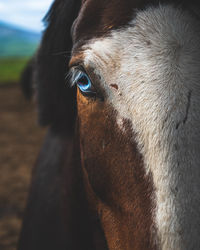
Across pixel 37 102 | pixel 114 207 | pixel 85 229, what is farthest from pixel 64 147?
pixel 114 207

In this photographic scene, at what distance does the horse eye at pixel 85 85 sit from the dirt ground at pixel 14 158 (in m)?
2.36

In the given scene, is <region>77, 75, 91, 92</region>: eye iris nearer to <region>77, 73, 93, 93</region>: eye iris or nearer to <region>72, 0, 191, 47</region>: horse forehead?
<region>77, 73, 93, 93</region>: eye iris

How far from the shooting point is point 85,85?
3.57 ft

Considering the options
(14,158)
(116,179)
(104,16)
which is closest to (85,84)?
(104,16)

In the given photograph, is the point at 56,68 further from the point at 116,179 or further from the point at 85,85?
the point at 116,179

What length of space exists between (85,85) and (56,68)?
0.63 meters

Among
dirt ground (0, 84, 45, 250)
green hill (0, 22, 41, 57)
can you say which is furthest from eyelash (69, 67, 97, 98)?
green hill (0, 22, 41, 57)

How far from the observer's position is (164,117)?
83 cm

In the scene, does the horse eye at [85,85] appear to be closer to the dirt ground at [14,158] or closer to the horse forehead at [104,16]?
the horse forehead at [104,16]

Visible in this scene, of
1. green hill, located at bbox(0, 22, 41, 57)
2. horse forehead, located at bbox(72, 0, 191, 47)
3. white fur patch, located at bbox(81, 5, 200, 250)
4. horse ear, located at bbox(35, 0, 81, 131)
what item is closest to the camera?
white fur patch, located at bbox(81, 5, 200, 250)

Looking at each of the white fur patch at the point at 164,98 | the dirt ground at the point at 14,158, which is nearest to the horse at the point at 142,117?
the white fur patch at the point at 164,98

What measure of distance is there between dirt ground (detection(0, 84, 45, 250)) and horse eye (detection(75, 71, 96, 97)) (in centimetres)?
236

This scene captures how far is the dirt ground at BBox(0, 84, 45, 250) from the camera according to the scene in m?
3.69

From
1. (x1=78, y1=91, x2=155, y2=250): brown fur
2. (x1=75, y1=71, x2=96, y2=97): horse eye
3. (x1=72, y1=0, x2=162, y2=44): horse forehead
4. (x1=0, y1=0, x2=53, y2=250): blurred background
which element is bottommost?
(x1=0, y1=0, x2=53, y2=250): blurred background
